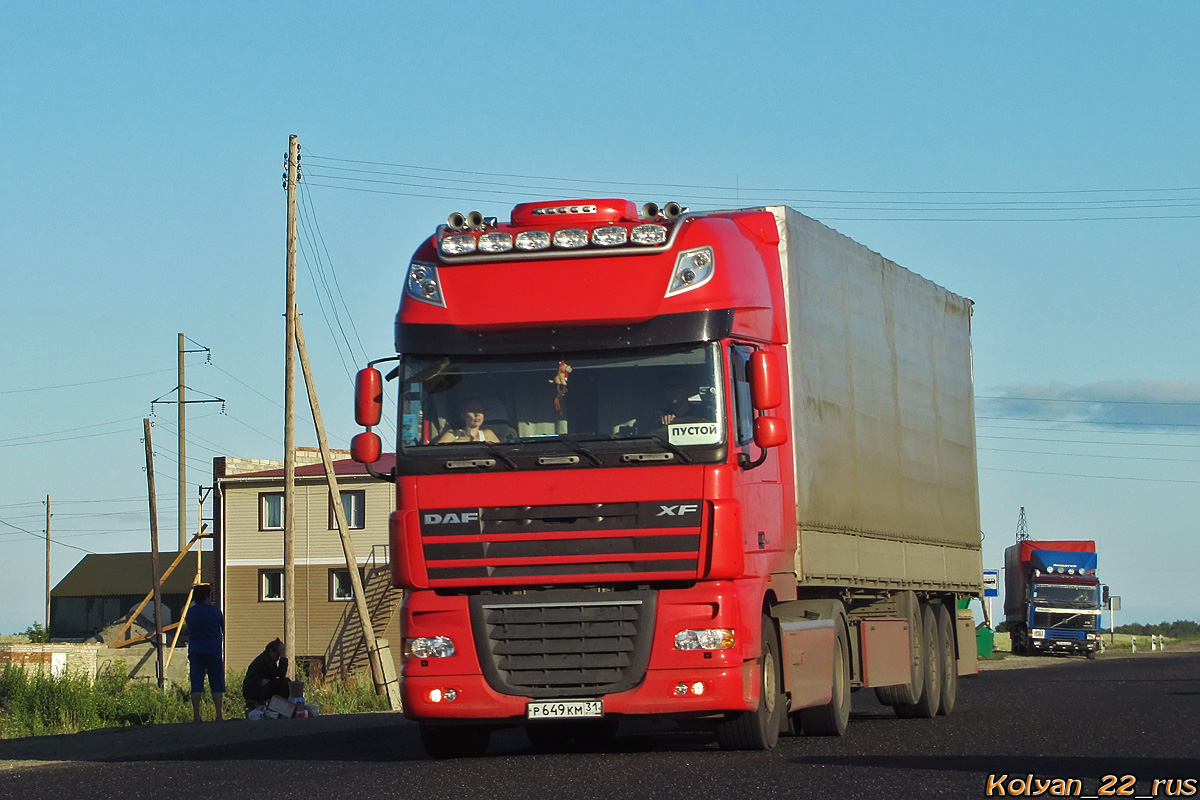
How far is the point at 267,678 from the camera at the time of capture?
20375 mm

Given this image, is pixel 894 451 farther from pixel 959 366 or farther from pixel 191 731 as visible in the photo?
pixel 191 731

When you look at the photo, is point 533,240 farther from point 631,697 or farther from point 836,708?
point 836,708

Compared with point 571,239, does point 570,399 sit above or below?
below

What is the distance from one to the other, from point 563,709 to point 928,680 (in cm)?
744

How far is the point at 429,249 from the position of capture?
12766mm

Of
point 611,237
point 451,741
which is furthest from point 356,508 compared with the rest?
point 611,237

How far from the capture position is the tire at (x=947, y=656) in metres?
18.9

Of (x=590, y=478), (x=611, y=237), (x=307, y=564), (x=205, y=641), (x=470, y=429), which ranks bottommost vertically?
(x=205, y=641)

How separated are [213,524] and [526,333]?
174 ft

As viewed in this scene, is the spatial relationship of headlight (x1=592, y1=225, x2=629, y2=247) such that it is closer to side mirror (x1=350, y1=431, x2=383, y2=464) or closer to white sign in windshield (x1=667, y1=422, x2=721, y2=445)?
white sign in windshield (x1=667, y1=422, x2=721, y2=445)

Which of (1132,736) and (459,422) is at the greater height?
(459,422)

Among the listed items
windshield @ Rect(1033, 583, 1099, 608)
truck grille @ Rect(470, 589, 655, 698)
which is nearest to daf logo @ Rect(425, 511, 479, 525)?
truck grille @ Rect(470, 589, 655, 698)

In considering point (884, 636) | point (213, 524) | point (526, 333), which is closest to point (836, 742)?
point (884, 636)

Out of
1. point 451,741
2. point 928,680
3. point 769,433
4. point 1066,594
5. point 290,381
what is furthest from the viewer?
point 1066,594
